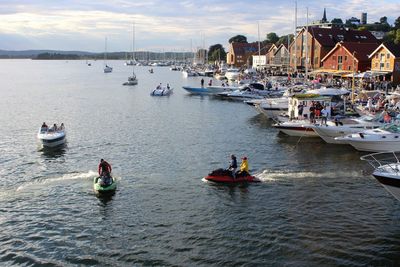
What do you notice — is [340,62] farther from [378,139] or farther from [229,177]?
[229,177]

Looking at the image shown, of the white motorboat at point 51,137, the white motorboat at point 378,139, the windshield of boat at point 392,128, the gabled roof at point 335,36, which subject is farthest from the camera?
the gabled roof at point 335,36

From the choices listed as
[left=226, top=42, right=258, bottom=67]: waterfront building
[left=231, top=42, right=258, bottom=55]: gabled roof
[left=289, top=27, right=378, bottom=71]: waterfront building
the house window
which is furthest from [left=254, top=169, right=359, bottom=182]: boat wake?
[left=231, top=42, right=258, bottom=55]: gabled roof

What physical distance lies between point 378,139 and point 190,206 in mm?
17551

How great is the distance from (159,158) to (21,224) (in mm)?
14027

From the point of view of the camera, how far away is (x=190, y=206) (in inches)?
971

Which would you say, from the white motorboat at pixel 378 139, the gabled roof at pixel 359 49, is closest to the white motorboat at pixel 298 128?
the white motorboat at pixel 378 139

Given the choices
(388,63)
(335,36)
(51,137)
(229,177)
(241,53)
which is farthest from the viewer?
(241,53)

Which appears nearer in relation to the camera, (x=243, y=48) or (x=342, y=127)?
(x=342, y=127)

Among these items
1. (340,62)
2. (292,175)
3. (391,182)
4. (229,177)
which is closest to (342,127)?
(292,175)

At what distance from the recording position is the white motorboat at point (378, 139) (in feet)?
115

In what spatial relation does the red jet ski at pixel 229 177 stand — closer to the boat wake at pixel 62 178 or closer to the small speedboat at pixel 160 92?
the boat wake at pixel 62 178

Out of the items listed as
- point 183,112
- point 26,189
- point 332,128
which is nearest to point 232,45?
point 183,112

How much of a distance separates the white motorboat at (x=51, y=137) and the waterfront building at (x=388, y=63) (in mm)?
56992

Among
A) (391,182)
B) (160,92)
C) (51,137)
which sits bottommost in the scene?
(391,182)
